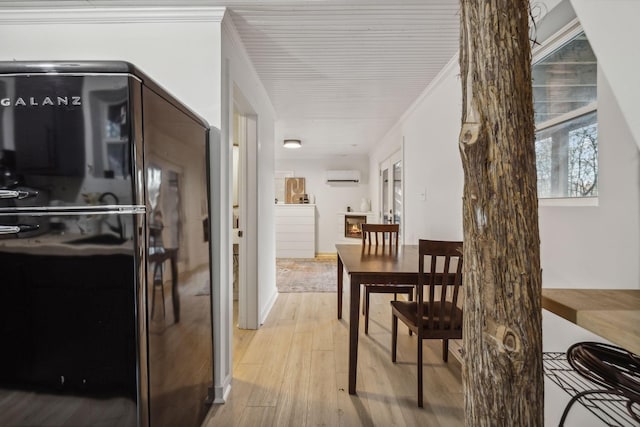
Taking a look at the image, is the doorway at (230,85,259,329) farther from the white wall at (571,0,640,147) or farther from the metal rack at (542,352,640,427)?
the white wall at (571,0,640,147)

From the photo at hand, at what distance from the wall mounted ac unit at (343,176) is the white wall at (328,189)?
0.14m

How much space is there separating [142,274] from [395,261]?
163cm

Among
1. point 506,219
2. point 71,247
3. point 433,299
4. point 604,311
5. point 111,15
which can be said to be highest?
point 111,15

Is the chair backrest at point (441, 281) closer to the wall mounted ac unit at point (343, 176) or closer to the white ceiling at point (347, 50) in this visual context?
the white ceiling at point (347, 50)

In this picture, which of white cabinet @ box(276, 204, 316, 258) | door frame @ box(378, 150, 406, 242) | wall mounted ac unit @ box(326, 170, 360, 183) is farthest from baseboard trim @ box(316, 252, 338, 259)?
wall mounted ac unit @ box(326, 170, 360, 183)

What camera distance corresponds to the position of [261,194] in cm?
299

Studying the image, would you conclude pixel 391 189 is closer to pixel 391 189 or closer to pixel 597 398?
pixel 391 189

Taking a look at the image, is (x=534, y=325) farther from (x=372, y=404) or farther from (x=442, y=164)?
(x=442, y=164)

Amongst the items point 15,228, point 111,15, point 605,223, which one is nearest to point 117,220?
point 15,228

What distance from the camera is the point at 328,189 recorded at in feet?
23.3

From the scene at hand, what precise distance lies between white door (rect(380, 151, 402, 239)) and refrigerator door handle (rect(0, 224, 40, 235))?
3770 mm

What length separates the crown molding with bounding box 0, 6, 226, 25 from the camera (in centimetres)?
175

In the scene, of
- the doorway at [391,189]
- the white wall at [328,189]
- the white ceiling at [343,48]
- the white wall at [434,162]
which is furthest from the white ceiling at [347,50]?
the white wall at [328,189]

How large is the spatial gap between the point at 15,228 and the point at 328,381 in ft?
6.10
